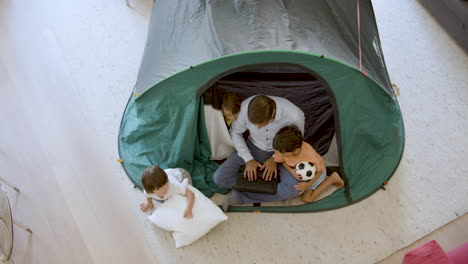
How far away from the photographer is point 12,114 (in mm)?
2873

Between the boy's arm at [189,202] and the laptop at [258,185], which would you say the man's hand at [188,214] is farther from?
the laptop at [258,185]

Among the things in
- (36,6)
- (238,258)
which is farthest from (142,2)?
(238,258)

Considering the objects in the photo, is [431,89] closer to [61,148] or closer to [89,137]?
[89,137]

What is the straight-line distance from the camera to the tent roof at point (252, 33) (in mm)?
1949

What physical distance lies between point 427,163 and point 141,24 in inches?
92.0

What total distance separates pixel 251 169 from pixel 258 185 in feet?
0.32

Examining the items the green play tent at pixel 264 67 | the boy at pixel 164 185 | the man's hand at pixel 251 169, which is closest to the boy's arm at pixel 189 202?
the boy at pixel 164 185

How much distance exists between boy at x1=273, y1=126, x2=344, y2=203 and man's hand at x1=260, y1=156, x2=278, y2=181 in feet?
0.18

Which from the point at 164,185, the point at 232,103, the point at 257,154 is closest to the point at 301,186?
the point at 257,154


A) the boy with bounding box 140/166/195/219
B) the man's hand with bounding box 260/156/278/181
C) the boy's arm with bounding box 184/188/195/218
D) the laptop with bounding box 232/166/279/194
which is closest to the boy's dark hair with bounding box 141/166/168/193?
the boy with bounding box 140/166/195/219

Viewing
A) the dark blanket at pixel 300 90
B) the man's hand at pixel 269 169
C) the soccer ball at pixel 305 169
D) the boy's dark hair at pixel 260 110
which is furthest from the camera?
the dark blanket at pixel 300 90

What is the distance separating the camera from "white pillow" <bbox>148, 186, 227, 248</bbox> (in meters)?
2.14

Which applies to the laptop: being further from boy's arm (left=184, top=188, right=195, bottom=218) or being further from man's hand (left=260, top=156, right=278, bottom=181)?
boy's arm (left=184, top=188, right=195, bottom=218)

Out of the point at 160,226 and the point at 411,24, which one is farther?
the point at 411,24
